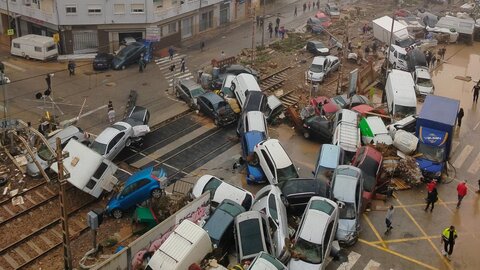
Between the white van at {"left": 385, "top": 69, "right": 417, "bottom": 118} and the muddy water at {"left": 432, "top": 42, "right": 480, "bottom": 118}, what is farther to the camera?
the muddy water at {"left": 432, "top": 42, "right": 480, "bottom": 118}

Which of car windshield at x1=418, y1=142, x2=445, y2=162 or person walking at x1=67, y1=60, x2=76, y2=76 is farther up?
car windshield at x1=418, y1=142, x2=445, y2=162

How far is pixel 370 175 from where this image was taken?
2350 centimetres

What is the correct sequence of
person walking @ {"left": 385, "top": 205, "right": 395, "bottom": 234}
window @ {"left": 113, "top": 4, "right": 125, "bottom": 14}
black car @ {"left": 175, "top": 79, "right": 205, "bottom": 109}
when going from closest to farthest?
person walking @ {"left": 385, "top": 205, "right": 395, "bottom": 234}, black car @ {"left": 175, "top": 79, "right": 205, "bottom": 109}, window @ {"left": 113, "top": 4, "right": 125, "bottom": 14}

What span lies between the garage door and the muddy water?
25381 millimetres

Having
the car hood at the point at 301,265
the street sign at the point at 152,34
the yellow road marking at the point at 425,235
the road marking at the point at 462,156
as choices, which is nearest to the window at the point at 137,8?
the street sign at the point at 152,34

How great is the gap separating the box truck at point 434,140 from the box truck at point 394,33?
67.2 feet

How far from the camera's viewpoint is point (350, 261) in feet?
64.6

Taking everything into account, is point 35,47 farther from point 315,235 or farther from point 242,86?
point 315,235

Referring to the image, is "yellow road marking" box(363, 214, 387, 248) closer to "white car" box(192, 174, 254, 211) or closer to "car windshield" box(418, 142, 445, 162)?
"white car" box(192, 174, 254, 211)

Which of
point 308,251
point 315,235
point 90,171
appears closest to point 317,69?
point 90,171

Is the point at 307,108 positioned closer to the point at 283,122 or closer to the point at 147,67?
the point at 283,122

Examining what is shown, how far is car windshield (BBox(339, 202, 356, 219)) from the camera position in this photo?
2067 centimetres

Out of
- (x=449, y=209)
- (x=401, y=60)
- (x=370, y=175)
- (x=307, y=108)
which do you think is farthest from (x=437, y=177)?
(x=401, y=60)

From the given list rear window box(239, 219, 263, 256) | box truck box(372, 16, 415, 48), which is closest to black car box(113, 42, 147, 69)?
box truck box(372, 16, 415, 48)
